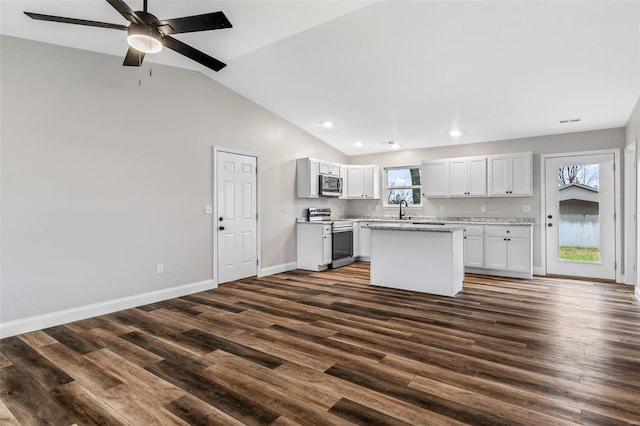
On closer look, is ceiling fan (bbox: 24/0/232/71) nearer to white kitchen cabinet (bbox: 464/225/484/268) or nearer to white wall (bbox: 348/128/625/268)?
white kitchen cabinet (bbox: 464/225/484/268)

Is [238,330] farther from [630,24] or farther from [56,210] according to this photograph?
[630,24]

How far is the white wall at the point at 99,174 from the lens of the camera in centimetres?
329

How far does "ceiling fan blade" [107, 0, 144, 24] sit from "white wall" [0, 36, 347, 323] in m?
1.78

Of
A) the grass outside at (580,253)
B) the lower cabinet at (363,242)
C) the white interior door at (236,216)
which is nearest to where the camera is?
the white interior door at (236,216)

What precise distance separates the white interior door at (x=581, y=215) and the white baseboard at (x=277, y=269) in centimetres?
447

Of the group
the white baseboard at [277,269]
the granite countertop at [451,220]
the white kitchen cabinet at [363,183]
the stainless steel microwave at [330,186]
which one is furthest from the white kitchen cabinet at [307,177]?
the white baseboard at [277,269]

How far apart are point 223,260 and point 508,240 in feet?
15.2

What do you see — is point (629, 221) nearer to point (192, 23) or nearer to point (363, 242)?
point (363, 242)

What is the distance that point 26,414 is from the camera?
1.99 meters

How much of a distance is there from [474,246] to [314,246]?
2829 millimetres

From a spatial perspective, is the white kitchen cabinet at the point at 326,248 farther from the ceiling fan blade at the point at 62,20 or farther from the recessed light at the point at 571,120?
the ceiling fan blade at the point at 62,20

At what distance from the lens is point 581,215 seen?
5.55 metres

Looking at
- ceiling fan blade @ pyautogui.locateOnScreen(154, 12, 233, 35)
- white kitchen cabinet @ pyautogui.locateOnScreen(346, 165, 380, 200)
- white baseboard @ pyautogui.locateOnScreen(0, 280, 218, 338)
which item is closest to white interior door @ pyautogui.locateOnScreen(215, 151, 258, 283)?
white baseboard @ pyautogui.locateOnScreen(0, 280, 218, 338)

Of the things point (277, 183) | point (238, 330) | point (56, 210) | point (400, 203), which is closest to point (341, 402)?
point (238, 330)
